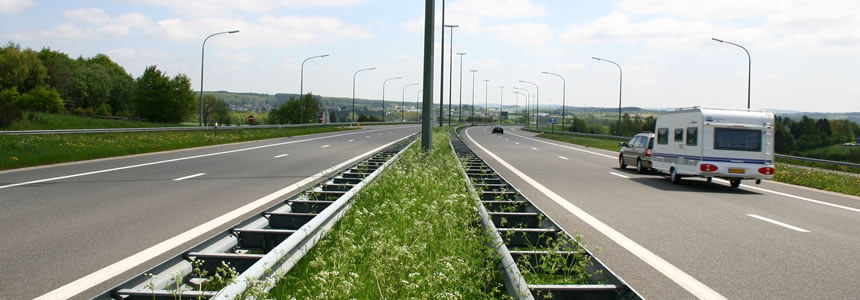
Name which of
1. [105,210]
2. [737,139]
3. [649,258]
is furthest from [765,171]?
[105,210]

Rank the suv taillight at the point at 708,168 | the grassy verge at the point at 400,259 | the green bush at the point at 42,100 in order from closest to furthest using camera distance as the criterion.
Result: the grassy verge at the point at 400,259, the suv taillight at the point at 708,168, the green bush at the point at 42,100

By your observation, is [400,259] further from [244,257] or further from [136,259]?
[136,259]

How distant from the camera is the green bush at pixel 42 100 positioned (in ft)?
265

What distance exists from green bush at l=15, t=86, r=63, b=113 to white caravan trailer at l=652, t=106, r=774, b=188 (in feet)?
277

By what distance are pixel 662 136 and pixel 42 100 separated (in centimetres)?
8632

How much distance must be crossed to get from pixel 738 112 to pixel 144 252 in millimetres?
14558

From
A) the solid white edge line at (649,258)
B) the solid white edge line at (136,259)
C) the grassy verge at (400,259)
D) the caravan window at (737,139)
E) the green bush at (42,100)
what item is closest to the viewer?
the grassy verge at (400,259)

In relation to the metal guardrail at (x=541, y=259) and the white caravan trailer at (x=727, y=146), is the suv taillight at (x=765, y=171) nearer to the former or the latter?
the white caravan trailer at (x=727, y=146)

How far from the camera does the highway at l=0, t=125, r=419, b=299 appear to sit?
5.49 metres

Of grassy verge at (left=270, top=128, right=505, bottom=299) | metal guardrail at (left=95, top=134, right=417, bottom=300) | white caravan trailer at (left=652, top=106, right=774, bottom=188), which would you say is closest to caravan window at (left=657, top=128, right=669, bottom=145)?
white caravan trailer at (left=652, top=106, right=774, bottom=188)

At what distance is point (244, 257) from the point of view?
14.6 ft

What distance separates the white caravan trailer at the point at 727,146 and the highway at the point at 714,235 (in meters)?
0.52

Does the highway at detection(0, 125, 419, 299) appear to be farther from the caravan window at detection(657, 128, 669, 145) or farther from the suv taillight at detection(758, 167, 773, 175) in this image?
the suv taillight at detection(758, 167, 773, 175)

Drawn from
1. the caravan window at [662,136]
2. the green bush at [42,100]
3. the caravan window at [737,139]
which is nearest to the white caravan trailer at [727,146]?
the caravan window at [737,139]
